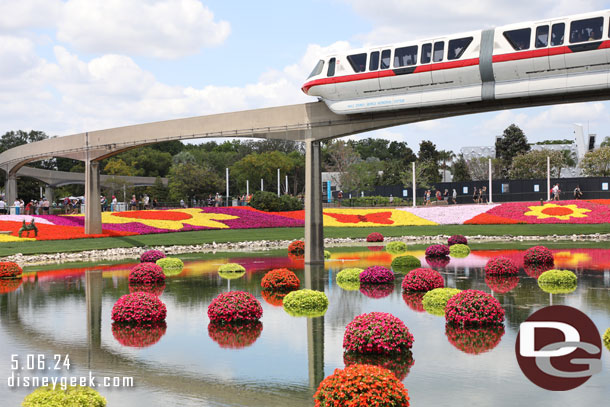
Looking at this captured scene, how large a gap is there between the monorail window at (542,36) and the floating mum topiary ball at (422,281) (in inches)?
364

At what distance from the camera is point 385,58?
27312mm

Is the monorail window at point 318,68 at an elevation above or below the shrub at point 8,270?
above

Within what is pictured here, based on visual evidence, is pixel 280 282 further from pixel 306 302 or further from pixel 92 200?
pixel 92 200

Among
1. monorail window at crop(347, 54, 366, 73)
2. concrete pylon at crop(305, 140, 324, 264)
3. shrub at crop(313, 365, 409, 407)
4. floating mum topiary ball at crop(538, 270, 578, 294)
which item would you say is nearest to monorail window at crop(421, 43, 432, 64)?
monorail window at crop(347, 54, 366, 73)

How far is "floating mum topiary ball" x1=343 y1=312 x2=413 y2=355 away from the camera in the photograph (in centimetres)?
1362

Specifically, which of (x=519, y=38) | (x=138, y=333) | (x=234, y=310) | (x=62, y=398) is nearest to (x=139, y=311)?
(x=138, y=333)

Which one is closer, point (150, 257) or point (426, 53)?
point (426, 53)

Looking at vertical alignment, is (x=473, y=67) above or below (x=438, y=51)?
below

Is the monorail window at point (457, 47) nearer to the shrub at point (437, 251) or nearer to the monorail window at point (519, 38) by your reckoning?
the monorail window at point (519, 38)

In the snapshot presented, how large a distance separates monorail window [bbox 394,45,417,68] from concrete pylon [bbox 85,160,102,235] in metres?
22.7

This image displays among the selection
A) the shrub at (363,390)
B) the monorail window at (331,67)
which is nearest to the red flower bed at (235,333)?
the shrub at (363,390)

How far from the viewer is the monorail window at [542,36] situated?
23.9 m

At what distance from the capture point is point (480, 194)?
62.6m

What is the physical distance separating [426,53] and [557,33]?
194 inches
